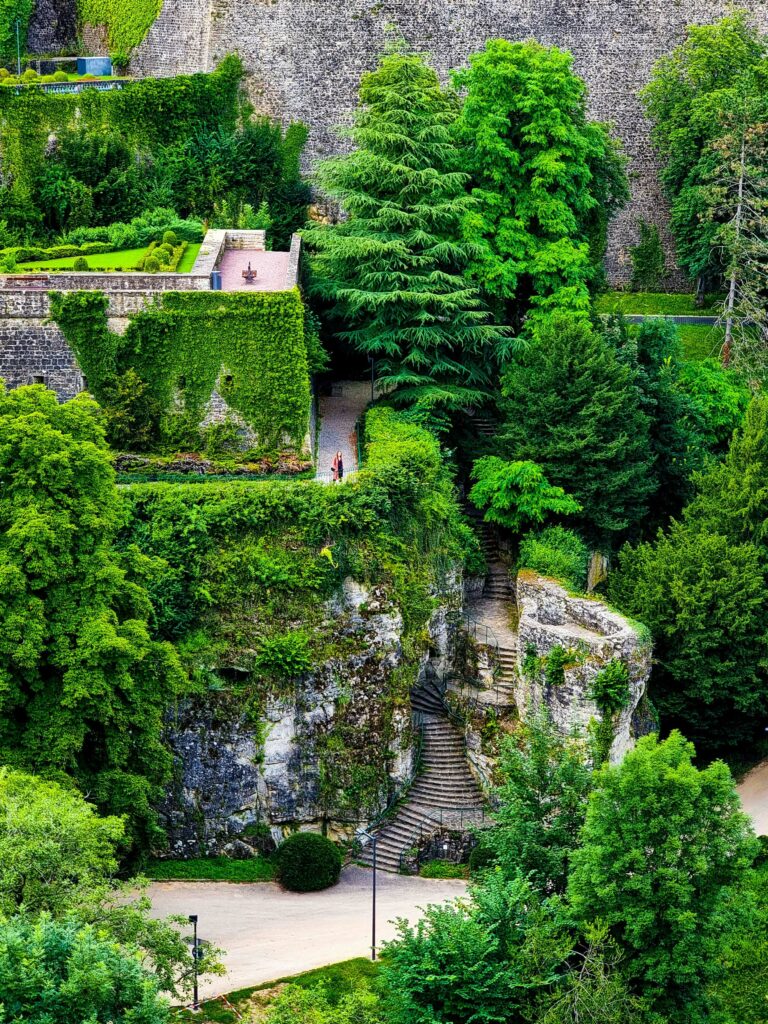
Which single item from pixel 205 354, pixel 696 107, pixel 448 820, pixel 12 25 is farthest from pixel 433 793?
pixel 12 25

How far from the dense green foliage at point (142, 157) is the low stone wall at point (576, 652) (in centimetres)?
1713

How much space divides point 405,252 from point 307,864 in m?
16.8

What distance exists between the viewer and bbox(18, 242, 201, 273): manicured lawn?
5112cm

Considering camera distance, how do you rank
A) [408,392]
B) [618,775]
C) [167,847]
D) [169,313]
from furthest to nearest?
[408,392] → [169,313] → [167,847] → [618,775]

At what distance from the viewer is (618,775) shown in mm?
38938

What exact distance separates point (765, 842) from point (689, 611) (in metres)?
6.22

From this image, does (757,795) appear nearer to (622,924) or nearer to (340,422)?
(622,924)

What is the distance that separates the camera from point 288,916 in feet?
143

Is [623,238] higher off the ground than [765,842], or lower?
higher

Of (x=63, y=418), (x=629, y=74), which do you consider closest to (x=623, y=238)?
(x=629, y=74)

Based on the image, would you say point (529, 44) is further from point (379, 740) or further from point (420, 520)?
point (379, 740)

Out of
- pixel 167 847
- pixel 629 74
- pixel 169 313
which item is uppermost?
pixel 629 74

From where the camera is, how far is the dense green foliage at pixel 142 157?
56.9m

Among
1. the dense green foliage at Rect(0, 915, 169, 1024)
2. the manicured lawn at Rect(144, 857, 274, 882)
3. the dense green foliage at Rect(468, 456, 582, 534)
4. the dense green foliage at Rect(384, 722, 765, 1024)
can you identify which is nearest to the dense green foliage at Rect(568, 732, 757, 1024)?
the dense green foliage at Rect(384, 722, 765, 1024)
